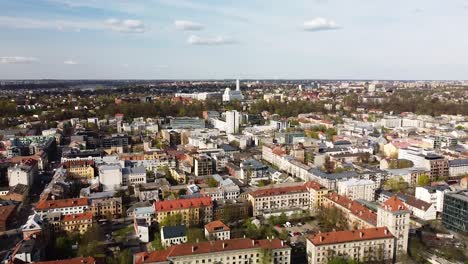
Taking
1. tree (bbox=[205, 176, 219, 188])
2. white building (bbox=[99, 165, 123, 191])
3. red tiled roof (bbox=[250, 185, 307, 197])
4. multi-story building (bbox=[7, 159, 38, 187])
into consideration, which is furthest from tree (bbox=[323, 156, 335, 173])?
multi-story building (bbox=[7, 159, 38, 187])

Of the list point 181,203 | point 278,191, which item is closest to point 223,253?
point 181,203

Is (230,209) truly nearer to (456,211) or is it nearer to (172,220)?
(172,220)

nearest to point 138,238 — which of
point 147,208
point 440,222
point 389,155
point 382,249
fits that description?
point 147,208

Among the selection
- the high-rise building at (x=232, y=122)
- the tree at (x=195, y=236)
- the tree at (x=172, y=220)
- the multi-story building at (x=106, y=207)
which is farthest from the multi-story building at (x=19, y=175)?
the high-rise building at (x=232, y=122)

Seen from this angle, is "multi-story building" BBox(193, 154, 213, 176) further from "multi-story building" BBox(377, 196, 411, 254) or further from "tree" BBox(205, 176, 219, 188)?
"multi-story building" BBox(377, 196, 411, 254)

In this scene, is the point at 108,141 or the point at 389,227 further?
the point at 108,141

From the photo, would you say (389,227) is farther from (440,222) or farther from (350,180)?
(350,180)
